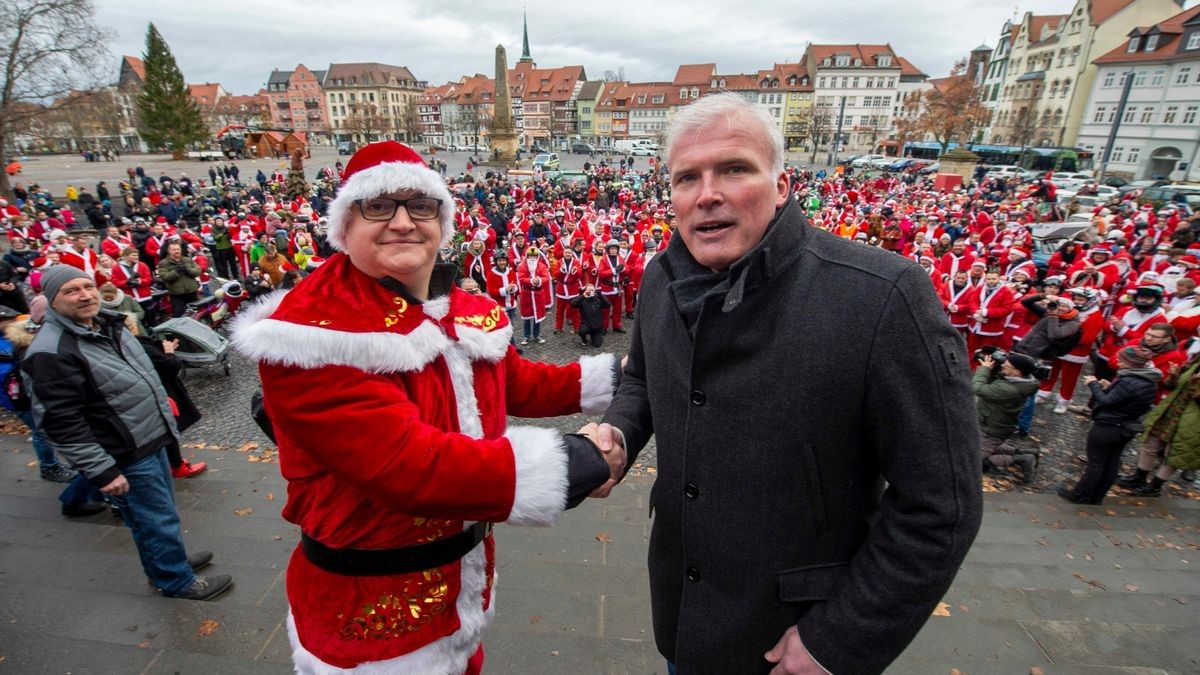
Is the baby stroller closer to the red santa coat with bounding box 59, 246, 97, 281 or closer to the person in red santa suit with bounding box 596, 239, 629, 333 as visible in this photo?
the red santa coat with bounding box 59, 246, 97, 281

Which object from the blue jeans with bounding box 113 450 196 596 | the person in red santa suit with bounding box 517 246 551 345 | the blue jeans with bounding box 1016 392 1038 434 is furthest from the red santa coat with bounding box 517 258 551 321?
the blue jeans with bounding box 1016 392 1038 434

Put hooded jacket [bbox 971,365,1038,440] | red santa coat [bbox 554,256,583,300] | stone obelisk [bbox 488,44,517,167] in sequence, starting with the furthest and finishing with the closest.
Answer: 1. stone obelisk [bbox 488,44,517,167]
2. red santa coat [bbox 554,256,583,300]
3. hooded jacket [bbox 971,365,1038,440]

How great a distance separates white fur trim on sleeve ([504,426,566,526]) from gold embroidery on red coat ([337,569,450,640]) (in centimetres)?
57

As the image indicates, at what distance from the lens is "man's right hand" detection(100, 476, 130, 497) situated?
10.5 ft

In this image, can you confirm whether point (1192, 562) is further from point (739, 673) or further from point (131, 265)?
point (131, 265)

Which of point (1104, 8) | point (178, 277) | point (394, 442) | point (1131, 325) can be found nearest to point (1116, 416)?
point (1131, 325)

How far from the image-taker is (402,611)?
1923mm

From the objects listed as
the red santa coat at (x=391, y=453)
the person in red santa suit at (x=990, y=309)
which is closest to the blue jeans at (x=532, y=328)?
the person in red santa suit at (x=990, y=309)

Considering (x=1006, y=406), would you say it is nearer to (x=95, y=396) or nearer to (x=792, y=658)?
(x=792, y=658)

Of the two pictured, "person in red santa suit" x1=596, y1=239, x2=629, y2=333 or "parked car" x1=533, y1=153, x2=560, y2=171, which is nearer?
"person in red santa suit" x1=596, y1=239, x2=629, y2=333

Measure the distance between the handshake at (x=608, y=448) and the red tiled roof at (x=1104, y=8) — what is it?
71834 mm

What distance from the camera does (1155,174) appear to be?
43.2m

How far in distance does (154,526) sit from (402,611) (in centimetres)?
262

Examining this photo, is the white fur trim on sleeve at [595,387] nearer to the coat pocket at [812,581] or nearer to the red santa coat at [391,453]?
the red santa coat at [391,453]
